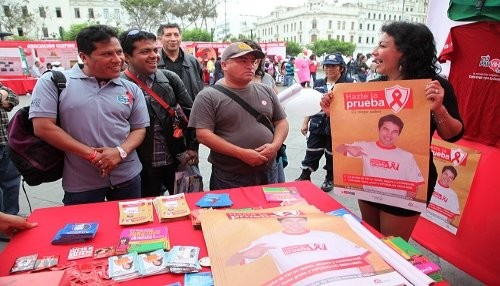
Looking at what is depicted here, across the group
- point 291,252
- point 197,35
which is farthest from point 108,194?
point 197,35

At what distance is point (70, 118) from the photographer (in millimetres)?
1793

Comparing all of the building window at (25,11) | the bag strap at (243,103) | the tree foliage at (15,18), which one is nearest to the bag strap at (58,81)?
the bag strap at (243,103)

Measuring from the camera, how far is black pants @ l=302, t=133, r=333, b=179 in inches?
153

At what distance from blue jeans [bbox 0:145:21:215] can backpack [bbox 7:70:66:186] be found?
121 centimetres

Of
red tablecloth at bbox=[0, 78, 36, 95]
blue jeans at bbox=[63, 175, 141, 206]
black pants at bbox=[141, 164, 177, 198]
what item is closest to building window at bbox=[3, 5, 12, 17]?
red tablecloth at bbox=[0, 78, 36, 95]

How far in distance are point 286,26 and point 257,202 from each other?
85.9 m

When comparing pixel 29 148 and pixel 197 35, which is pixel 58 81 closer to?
pixel 29 148

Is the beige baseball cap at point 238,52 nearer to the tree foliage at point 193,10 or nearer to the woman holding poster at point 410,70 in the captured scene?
the woman holding poster at point 410,70

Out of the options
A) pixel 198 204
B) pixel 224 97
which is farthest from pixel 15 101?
pixel 198 204

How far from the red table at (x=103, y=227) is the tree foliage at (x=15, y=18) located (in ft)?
141

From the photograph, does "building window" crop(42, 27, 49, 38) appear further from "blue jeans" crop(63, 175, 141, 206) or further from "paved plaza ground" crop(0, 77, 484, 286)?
"blue jeans" crop(63, 175, 141, 206)

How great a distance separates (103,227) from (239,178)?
969 mm

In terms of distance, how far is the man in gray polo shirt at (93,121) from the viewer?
1752mm

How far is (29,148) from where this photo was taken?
→ 1814 mm
